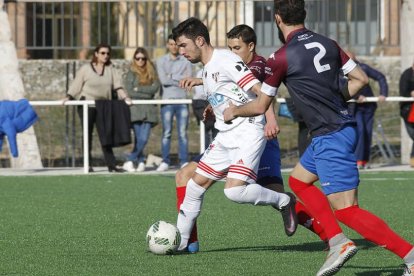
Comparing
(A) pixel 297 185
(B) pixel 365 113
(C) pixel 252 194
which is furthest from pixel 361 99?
(A) pixel 297 185

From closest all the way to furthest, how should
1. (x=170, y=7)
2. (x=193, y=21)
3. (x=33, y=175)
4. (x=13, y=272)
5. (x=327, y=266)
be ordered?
1. (x=327, y=266)
2. (x=13, y=272)
3. (x=193, y=21)
4. (x=33, y=175)
5. (x=170, y=7)

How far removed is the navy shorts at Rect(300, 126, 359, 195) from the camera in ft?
26.7

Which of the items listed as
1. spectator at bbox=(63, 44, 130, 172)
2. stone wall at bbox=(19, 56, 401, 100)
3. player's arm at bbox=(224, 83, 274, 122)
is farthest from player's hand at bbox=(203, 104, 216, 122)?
stone wall at bbox=(19, 56, 401, 100)

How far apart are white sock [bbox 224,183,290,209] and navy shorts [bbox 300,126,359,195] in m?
1.14

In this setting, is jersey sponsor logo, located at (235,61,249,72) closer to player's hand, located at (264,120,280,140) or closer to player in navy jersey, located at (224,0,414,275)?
player's hand, located at (264,120,280,140)

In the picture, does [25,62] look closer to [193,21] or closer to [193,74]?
[193,74]

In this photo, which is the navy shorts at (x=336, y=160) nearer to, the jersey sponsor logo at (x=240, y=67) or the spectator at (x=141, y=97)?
the jersey sponsor logo at (x=240, y=67)

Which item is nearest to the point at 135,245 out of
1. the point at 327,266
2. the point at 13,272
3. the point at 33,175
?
the point at 13,272

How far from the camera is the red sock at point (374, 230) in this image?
7.95 meters

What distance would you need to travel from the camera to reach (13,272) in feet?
28.6

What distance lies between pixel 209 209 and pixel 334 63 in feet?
17.3

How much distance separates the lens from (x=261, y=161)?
10.2 meters

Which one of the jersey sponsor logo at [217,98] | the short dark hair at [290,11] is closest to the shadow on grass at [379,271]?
the jersey sponsor logo at [217,98]

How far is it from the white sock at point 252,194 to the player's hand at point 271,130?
1.25 feet
